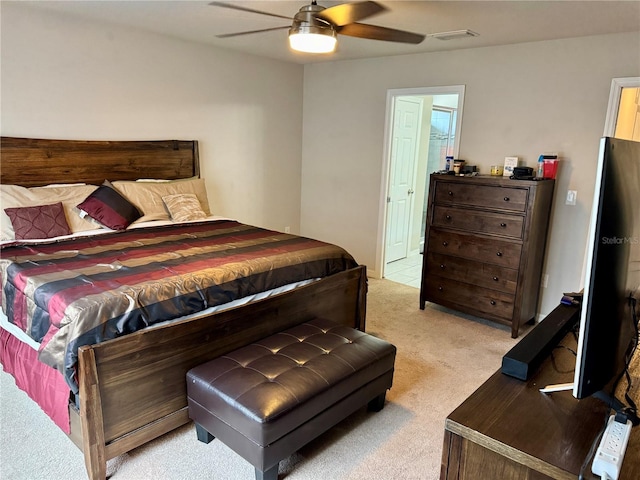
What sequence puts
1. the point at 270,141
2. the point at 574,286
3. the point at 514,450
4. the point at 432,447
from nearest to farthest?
the point at 514,450 < the point at 432,447 < the point at 574,286 < the point at 270,141

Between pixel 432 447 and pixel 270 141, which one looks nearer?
pixel 432 447

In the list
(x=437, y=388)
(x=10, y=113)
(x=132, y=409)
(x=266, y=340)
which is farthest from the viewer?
(x=10, y=113)

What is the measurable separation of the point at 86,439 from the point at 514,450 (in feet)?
5.66

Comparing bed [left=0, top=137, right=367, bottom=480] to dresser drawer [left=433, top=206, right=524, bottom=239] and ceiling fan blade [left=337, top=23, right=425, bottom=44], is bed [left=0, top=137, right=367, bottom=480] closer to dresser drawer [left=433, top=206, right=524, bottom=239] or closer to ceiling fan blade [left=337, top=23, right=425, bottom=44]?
dresser drawer [left=433, top=206, right=524, bottom=239]

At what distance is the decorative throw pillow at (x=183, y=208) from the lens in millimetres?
3664

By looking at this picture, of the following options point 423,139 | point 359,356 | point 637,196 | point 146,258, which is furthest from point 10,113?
point 423,139

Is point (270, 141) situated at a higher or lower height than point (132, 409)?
higher

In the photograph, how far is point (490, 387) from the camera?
4.04 ft

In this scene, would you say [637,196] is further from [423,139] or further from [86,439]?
[423,139]

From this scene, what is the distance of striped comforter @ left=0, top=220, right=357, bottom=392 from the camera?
1895mm

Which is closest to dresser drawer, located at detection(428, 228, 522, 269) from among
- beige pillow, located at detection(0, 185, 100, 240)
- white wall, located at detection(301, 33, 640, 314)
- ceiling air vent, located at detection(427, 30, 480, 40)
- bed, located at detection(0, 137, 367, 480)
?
white wall, located at detection(301, 33, 640, 314)

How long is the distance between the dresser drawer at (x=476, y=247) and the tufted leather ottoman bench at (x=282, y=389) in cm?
163

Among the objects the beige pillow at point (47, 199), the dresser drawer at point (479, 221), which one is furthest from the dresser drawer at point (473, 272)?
the beige pillow at point (47, 199)

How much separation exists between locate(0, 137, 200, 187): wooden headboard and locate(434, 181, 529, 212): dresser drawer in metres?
2.39
